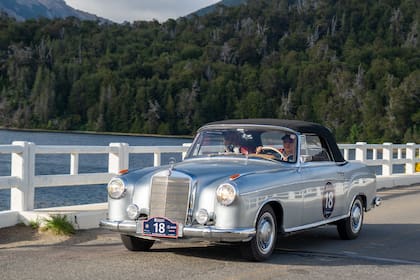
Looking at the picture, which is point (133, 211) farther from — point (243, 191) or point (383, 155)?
point (383, 155)

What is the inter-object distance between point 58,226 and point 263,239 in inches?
124

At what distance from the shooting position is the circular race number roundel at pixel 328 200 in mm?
9773

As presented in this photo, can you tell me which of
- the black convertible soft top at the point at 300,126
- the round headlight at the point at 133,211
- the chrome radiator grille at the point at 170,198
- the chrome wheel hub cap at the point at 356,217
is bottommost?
the chrome wheel hub cap at the point at 356,217

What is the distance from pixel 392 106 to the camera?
119 m

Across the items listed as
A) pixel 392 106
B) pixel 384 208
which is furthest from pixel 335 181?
pixel 392 106

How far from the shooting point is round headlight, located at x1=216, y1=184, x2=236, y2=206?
7.90m

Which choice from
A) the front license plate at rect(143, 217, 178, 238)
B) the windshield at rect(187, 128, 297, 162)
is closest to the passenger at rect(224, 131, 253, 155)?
the windshield at rect(187, 128, 297, 162)

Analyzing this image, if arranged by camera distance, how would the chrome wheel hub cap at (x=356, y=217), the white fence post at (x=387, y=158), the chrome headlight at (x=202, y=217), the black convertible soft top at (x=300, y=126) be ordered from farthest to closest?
1. the white fence post at (x=387, y=158)
2. the chrome wheel hub cap at (x=356, y=217)
3. the black convertible soft top at (x=300, y=126)
4. the chrome headlight at (x=202, y=217)

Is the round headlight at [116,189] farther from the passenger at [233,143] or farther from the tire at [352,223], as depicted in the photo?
the tire at [352,223]

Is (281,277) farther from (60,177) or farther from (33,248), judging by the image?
(60,177)

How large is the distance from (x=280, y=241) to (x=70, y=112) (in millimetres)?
132740

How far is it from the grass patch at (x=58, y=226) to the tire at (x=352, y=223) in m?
3.70

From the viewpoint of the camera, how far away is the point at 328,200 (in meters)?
9.91

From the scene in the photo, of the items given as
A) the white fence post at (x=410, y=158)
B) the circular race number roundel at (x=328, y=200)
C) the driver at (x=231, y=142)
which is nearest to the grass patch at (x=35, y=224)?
the driver at (x=231, y=142)
